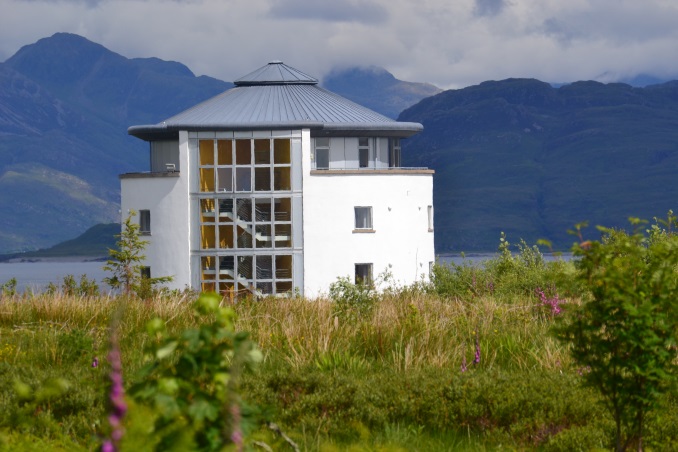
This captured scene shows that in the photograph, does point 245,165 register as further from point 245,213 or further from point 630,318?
point 630,318

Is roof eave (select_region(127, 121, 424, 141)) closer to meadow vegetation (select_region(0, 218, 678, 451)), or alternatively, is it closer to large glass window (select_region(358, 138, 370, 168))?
large glass window (select_region(358, 138, 370, 168))

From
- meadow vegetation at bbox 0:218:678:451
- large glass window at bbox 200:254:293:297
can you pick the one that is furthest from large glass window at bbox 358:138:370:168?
meadow vegetation at bbox 0:218:678:451

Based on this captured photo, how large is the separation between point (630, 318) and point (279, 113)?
160 feet

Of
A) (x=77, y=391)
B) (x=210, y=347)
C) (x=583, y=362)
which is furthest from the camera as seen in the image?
(x=77, y=391)

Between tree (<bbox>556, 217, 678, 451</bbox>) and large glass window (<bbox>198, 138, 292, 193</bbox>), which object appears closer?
tree (<bbox>556, 217, 678, 451</bbox>)

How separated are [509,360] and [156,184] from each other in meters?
41.0

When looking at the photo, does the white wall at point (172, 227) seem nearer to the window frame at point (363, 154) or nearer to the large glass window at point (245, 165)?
→ the large glass window at point (245, 165)

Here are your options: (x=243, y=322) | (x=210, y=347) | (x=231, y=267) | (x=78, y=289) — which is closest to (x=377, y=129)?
(x=231, y=267)

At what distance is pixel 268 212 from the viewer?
53031mm

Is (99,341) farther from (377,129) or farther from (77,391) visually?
(377,129)

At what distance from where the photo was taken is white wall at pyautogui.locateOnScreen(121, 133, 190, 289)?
5272 cm

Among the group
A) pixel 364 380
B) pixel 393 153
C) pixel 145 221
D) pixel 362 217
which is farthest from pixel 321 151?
pixel 364 380

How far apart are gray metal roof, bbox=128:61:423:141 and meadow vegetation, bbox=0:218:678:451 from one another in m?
35.1

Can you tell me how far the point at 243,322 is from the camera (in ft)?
54.3
